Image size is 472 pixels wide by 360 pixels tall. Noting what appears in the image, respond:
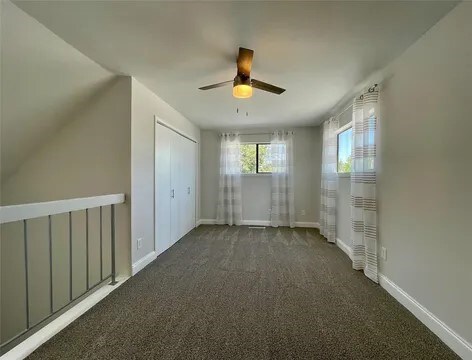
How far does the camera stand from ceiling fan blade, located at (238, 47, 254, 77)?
195 cm

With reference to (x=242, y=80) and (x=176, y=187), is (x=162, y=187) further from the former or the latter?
(x=242, y=80)

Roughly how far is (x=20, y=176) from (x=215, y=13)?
2891 mm

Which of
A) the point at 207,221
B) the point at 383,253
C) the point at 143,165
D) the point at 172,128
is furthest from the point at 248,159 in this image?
the point at 383,253

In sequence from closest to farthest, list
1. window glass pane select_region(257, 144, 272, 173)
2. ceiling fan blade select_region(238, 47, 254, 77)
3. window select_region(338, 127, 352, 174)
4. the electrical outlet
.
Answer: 1. ceiling fan blade select_region(238, 47, 254, 77)
2. the electrical outlet
3. window select_region(338, 127, 352, 174)
4. window glass pane select_region(257, 144, 272, 173)

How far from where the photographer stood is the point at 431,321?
176 cm

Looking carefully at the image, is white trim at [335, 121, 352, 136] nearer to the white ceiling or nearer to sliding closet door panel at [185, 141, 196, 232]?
the white ceiling

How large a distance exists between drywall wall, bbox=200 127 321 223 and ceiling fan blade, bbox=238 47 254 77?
3.31m

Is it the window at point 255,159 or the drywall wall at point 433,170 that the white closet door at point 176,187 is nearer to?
the window at point 255,159

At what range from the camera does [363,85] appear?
2885 mm

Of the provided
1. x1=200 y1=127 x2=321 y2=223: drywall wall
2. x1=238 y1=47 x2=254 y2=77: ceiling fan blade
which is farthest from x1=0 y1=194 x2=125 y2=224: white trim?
x1=200 y1=127 x2=321 y2=223: drywall wall

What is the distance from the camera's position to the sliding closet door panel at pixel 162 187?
335 centimetres

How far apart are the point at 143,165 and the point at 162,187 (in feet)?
2.09

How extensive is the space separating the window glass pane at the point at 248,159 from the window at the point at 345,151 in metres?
1.94

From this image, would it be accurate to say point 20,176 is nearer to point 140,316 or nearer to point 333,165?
point 140,316
